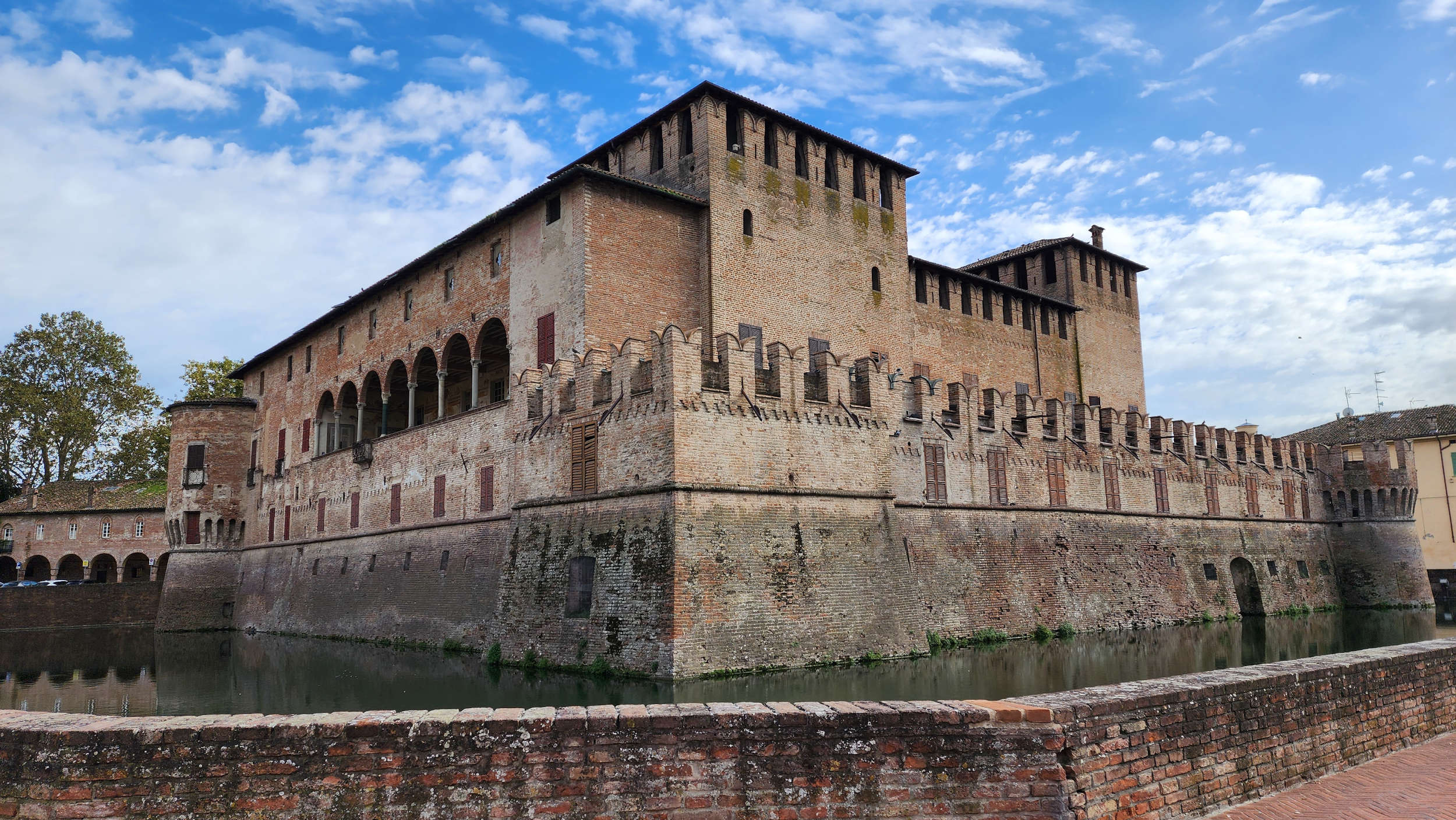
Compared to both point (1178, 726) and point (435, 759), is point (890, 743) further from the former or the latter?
point (435, 759)

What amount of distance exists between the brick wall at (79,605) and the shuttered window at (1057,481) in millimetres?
37364

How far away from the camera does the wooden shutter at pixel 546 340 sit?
2422cm

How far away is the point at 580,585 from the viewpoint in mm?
19406

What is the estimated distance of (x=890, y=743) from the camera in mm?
6348

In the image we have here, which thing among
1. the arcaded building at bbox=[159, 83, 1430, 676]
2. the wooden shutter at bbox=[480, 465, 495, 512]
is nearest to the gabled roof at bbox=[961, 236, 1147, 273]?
the arcaded building at bbox=[159, 83, 1430, 676]

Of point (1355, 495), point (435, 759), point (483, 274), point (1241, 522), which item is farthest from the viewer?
point (1355, 495)

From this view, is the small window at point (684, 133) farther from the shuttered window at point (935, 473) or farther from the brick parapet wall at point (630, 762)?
the brick parapet wall at point (630, 762)

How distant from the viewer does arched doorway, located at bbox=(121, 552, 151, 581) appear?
54.7m

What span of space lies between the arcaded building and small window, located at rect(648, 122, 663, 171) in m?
0.11

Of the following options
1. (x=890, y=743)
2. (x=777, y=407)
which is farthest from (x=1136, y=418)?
(x=890, y=743)

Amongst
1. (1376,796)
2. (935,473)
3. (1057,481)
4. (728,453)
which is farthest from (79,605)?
(1376,796)

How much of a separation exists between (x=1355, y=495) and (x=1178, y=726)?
1509 inches

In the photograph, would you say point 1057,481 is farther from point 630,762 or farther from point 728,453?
point 630,762

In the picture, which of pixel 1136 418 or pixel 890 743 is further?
pixel 1136 418
